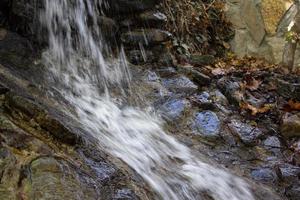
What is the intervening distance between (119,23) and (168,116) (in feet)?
5.73

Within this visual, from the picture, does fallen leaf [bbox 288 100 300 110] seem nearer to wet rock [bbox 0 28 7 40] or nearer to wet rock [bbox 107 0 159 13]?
wet rock [bbox 107 0 159 13]

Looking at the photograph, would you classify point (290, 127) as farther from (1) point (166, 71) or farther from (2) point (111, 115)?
(2) point (111, 115)

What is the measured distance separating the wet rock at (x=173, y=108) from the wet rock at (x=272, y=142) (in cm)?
97

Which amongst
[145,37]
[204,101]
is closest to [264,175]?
[204,101]

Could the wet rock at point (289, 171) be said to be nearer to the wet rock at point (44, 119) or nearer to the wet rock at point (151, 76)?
the wet rock at point (151, 76)

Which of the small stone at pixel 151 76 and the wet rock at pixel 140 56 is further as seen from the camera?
the wet rock at pixel 140 56

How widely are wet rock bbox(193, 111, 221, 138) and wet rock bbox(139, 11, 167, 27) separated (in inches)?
68.6

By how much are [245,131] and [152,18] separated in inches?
86.0

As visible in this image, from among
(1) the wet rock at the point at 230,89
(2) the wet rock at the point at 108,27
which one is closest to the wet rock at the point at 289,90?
(1) the wet rock at the point at 230,89

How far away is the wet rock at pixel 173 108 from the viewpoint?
477cm

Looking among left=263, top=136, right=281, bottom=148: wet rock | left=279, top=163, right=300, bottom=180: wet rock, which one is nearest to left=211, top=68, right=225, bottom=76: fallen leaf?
left=263, top=136, right=281, bottom=148: wet rock

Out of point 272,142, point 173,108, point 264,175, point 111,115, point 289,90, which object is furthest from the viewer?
point 289,90

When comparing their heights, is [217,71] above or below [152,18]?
below

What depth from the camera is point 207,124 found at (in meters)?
4.73
